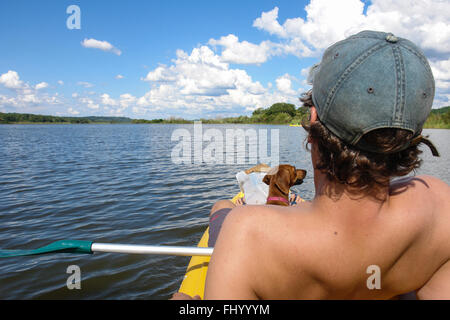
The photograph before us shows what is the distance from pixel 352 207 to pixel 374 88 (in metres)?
0.46

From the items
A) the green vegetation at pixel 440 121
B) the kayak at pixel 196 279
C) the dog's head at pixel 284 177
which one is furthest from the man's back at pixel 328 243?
the green vegetation at pixel 440 121

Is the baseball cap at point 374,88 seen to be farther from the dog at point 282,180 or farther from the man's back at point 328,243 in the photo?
the dog at point 282,180

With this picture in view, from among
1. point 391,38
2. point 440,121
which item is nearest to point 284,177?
point 391,38

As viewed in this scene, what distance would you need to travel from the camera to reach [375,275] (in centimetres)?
131

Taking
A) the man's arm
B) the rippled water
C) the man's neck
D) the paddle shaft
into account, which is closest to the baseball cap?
the man's neck

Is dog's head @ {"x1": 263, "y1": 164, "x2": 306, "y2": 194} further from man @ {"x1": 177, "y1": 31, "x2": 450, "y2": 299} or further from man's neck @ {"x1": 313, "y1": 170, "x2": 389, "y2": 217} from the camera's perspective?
man's neck @ {"x1": 313, "y1": 170, "x2": 389, "y2": 217}

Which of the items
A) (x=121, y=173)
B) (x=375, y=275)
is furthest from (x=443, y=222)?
(x=121, y=173)

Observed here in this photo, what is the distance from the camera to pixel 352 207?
1.18 metres

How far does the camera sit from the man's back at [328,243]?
1.19 metres

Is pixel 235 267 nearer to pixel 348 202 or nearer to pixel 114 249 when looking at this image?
pixel 348 202

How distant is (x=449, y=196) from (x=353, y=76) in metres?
0.77

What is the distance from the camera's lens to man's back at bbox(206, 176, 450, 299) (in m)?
1.19
